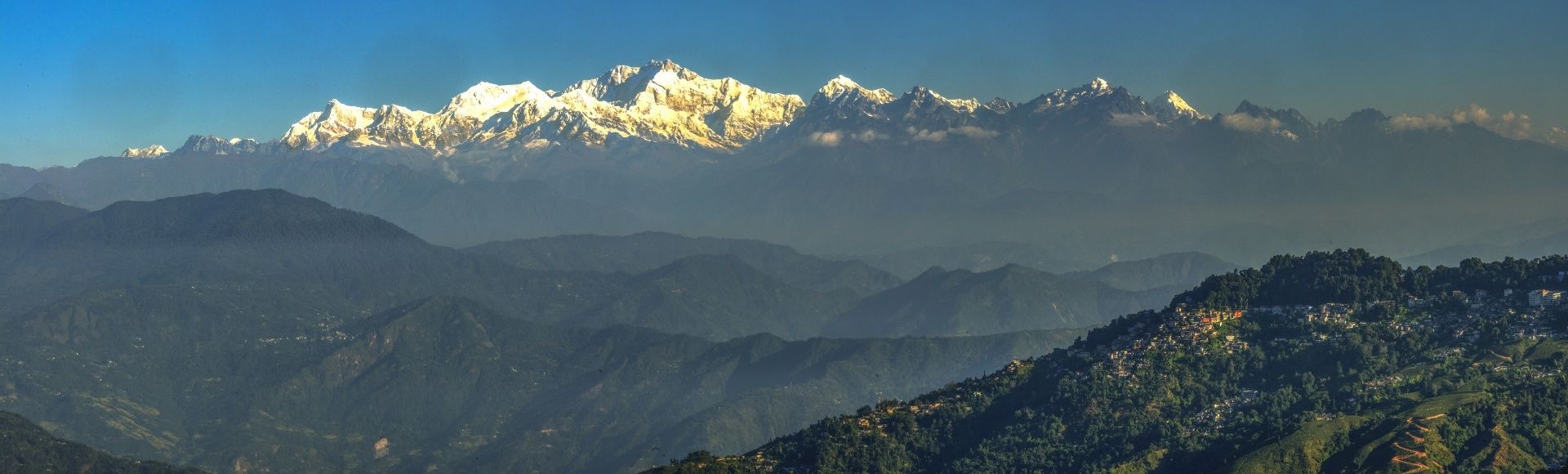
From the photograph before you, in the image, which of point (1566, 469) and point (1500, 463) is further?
point (1500, 463)

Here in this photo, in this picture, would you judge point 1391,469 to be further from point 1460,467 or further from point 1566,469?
point 1566,469

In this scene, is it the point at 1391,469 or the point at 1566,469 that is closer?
the point at 1566,469

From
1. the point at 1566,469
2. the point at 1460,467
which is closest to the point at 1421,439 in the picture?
the point at 1460,467

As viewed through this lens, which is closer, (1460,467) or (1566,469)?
(1566,469)

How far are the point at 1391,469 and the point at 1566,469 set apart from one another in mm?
57160

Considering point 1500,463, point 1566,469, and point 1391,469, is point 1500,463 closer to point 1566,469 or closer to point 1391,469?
point 1391,469

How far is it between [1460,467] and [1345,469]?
13.2m

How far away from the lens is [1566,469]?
137m

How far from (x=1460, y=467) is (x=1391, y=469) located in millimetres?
10356

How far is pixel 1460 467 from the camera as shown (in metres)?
197

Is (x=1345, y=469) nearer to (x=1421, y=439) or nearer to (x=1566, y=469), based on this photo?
(x=1421, y=439)

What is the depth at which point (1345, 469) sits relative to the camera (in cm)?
19812

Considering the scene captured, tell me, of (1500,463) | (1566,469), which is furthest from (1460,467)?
(1566,469)

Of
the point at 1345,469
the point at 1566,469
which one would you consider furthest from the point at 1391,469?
the point at 1566,469
